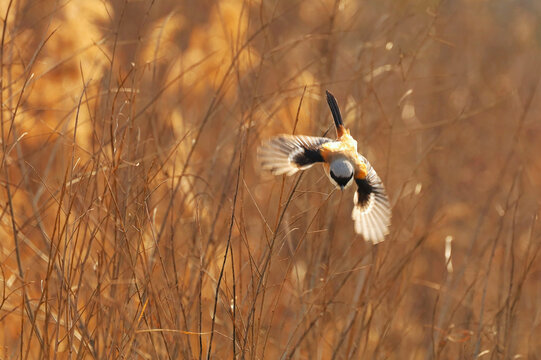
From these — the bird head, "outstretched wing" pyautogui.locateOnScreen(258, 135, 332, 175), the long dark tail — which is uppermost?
the long dark tail

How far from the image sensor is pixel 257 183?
3473 mm

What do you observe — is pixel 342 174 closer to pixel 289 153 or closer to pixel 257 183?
pixel 289 153

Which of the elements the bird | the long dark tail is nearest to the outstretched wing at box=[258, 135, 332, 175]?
the bird

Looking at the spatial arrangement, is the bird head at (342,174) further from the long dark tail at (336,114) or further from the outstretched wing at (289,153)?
the long dark tail at (336,114)

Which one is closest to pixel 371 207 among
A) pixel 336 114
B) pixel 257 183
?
pixel 336 114

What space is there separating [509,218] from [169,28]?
3049 millimetres

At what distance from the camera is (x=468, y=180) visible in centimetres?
594

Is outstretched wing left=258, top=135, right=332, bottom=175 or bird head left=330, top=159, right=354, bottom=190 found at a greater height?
outstretched wing left=258, top=135, right=332, bottom=175

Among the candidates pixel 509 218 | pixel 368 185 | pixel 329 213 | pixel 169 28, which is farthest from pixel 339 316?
pixel 509 218

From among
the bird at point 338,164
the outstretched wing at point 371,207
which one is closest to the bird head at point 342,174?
the bird at point 338,164

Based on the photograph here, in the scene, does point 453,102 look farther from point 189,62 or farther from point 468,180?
point 189,62

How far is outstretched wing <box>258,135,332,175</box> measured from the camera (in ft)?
5.47

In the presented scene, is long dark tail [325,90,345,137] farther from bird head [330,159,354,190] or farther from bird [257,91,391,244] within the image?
bird head [330,159,354,190]

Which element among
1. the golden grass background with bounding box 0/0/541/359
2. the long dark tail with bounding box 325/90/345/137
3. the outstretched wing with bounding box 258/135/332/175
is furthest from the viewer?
the long dark tail with bounding box 325/90/345/137
